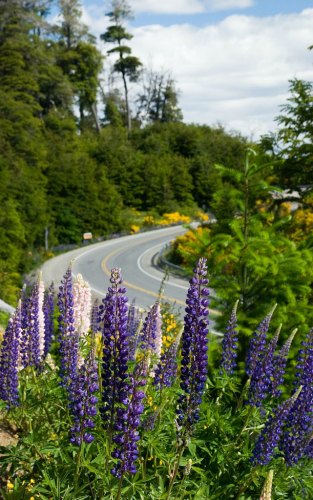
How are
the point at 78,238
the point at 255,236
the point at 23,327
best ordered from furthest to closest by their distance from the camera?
the point at 78,238
the point at 255,236
the point at 23,327

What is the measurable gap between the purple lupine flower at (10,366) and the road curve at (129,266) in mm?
18736

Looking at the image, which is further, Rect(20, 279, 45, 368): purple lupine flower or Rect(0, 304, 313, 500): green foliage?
Rect(20, 279, 45, 368): purple lupine flower

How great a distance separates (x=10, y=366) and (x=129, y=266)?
106 feet

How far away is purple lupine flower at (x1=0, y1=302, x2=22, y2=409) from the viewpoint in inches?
182

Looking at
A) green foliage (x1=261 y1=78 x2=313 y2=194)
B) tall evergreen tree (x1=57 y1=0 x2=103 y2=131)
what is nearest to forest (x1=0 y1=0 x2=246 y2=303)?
tall evergreen tree (x1=57 y1=0 x2=103 y2=131)

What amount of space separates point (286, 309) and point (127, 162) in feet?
175

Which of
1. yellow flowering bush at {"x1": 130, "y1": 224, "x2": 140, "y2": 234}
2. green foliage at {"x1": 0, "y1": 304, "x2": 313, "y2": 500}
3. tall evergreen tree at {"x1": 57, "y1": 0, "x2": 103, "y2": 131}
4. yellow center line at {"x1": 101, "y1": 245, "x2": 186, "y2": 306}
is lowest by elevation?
yellow center line at {"x1": 101, "y1": 245, "x2": 186, "y2": 306}

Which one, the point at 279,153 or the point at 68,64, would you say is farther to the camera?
the point at 68,64

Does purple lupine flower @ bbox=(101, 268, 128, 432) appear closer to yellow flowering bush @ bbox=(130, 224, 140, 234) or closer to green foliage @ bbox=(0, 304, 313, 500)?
green foliage @ bbox=(0, 304, 313, 500)

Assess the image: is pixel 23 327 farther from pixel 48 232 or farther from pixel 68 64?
pixel 68 64

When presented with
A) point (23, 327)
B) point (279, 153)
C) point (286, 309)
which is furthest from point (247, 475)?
point (279, 153)

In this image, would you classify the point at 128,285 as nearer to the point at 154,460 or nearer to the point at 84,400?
the point at 154,460

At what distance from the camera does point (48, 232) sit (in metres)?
43.0

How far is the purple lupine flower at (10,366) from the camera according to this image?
182 inches
